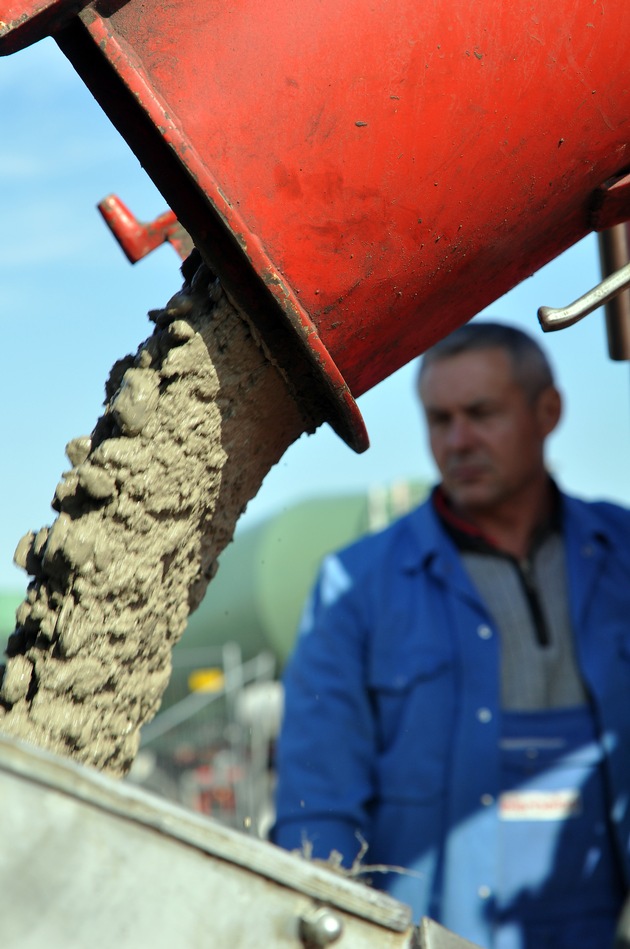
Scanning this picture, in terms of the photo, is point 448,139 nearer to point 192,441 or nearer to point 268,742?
point 192,441

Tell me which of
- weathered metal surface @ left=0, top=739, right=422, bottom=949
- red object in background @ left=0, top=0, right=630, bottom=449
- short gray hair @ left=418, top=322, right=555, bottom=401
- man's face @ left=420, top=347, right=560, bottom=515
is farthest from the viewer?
short gray hair @ left=418, top=322, right=555, bottom=401

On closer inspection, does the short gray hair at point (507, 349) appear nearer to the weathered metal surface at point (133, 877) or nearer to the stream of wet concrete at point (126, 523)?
the stream of wet concrete at point (126, 523)

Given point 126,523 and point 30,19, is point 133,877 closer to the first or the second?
point 126,523

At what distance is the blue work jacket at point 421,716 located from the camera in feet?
7.26

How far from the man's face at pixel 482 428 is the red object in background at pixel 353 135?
1.65 metres

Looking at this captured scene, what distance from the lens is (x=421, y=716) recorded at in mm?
2309

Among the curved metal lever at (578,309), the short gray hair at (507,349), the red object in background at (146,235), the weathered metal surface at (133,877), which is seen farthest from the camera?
the short gray hair at (507,349)

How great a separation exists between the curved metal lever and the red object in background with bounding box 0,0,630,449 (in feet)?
0.24

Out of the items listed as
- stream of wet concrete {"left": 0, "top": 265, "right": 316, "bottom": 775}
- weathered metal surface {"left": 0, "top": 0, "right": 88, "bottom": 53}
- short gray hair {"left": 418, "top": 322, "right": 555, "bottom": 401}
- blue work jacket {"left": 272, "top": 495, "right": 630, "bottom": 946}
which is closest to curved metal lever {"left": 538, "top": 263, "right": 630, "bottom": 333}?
stream of wet concrete {"left": 0, "top": 265, "right": 316, "bottom": 775}

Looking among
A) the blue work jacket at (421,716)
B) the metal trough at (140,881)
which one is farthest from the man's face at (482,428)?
the metal trough at (140,881)

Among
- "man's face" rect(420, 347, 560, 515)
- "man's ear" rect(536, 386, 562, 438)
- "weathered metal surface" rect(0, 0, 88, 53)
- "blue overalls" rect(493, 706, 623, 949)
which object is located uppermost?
"weathered metal surface" rect(0, 0, 88, 53)

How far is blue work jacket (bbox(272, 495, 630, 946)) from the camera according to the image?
2.21 m

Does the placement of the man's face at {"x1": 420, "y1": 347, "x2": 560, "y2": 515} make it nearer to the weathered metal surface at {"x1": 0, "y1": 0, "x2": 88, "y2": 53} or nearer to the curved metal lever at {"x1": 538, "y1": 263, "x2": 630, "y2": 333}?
the curved metal lever at {"x1": 538, "y1": 263, "x2": 630, "y2": 333}

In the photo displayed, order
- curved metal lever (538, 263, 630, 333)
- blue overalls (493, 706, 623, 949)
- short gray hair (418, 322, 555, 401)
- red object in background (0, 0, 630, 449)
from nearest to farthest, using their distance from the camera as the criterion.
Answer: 1. red object in background (0, 0, 630, 449)
2. curved metal lever (538, 263, 630, 333)
3. blue overalls (493, 706, 623, 949)
4. short gray hair (418, 322, 555, 401)
